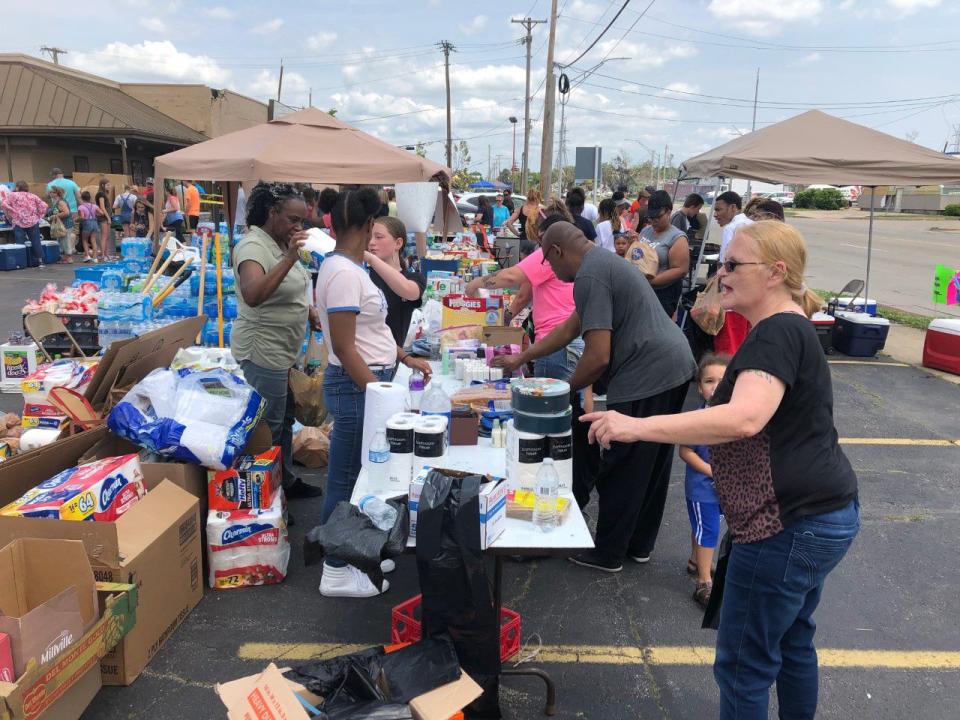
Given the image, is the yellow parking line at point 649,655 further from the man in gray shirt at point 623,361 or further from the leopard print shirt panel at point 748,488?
the leopard print shirt panel at point 748,488

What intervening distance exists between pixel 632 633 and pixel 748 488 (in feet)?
5.00

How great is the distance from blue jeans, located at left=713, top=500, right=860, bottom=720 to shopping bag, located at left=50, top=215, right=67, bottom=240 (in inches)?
698

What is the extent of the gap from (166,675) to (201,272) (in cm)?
461

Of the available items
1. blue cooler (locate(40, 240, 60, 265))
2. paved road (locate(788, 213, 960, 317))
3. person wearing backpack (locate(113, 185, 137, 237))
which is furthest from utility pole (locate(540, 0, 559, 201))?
blue cooler (locate(40, 240, 60, 265))

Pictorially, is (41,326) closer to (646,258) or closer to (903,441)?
(646,258)

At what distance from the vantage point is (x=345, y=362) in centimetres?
321

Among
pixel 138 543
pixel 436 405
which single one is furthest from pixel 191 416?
pixel 436 405

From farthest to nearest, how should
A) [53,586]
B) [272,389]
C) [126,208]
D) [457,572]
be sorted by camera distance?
[126,208] → [272,389] → [53,586] → [457,572]

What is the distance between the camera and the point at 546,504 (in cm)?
254

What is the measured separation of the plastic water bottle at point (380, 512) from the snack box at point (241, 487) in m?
1.20

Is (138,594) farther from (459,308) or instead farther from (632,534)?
(459,308)

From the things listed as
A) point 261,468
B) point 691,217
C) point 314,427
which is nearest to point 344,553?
point 261,468

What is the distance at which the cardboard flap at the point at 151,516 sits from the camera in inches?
114

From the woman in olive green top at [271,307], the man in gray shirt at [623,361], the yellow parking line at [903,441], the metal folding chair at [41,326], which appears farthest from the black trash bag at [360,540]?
the yellow parking line at [903,441]
